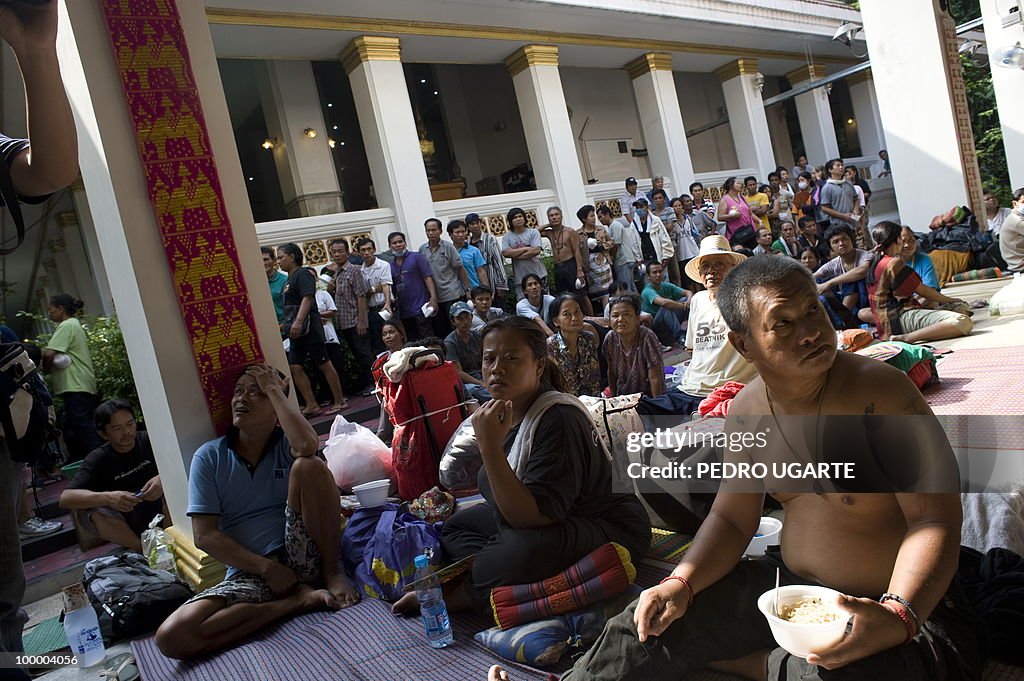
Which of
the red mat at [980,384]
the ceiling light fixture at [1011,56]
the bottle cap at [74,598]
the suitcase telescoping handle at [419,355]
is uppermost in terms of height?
the ceiling light fixture at [1011,56]

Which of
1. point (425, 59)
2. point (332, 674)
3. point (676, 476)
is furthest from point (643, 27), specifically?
point (332, 674)

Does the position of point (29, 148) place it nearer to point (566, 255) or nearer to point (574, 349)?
point (574, 349)

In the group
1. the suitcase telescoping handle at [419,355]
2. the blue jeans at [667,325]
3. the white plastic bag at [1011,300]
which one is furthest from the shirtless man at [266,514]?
the white plastic bag at [1011,300]

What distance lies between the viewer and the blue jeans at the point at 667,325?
789cm

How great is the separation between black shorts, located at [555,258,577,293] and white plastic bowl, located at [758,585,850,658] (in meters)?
7.22

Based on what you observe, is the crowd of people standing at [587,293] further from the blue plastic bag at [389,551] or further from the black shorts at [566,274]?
the blue plastic bag at [389,551]

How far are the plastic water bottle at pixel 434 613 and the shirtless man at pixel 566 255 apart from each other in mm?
6127

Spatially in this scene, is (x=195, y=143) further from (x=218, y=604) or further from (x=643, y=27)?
(x=643, y=27)

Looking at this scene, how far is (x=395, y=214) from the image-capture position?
10.0m

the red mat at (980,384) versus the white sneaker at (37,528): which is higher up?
the white sneaker at (37,528)

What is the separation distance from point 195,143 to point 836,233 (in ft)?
18.3

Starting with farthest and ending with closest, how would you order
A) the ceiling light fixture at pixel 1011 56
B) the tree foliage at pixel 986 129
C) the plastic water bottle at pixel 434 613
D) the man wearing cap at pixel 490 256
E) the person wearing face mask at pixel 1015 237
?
the tree foliage at pixel 986 129, the ceiling light fixture at pixel 1011 56, the man wearing cap at pixel 490 256, the person wearing face mask at pixel 1015 237, the plastic water bottle at pixel 434 613

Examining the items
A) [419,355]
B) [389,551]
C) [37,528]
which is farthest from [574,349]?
[37,528]

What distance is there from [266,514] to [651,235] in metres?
7.79
